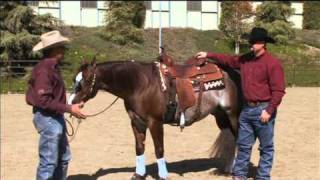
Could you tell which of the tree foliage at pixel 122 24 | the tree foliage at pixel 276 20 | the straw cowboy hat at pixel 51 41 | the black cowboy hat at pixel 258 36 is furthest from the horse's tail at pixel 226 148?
the tree foliage at pixel 122 24

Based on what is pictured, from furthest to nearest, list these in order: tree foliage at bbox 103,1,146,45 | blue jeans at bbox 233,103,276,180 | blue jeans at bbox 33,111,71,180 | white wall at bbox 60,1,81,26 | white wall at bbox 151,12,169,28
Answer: white wall at bbox 151,12,169,28 < white wall at bbox 60,1,81,26 < tree foliage at bbox 103,1,146,45 < blue jeans at bbox 233,103,276,180 < blue jeans at bbox 33,111,71,180

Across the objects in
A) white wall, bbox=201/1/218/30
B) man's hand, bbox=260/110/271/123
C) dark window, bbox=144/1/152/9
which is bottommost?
man's hand, bbox=260/110/271/123

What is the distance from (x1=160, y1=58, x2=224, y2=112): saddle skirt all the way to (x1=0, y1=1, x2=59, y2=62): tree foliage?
54.8 ft

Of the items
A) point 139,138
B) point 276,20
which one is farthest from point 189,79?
point 276,20

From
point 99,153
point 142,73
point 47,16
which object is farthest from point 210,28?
point 142,73

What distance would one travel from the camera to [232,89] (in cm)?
673

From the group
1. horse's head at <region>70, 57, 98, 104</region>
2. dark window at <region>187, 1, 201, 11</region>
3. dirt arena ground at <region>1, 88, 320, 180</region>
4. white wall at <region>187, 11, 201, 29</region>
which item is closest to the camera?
horse's head at <region>70, 57, 98, 104</region>

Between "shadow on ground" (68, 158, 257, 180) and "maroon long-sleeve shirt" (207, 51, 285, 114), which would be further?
"shadow on ground" (68, 158, 257, 180)

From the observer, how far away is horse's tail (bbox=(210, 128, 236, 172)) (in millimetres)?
7062

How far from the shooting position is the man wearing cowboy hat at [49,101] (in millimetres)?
4895

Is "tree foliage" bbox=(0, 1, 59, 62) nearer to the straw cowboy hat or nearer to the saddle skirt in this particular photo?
the saddle skirt

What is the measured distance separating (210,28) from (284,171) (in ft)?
82.6

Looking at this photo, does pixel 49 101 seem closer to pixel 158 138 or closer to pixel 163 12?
pixel 158 138

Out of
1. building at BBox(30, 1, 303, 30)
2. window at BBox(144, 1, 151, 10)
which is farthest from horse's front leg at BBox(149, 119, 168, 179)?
window at BBox(144, 1, 151, 10)
